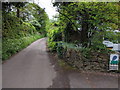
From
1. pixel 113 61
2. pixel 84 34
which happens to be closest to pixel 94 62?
pixel 113 61

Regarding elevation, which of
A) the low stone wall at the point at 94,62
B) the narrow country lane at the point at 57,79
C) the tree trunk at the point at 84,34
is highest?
the tree trunk at the point at 84,34

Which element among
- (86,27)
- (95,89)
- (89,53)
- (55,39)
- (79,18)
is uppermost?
Result: (79,18)

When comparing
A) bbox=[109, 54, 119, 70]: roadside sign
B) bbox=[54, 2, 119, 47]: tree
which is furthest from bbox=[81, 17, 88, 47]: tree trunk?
bbox=[109, 54, 119, 70]: roadside sign

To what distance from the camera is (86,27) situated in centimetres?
746

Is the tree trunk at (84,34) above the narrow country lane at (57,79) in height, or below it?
above

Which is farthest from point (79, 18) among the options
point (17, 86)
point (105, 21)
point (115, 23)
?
point (17, 86)

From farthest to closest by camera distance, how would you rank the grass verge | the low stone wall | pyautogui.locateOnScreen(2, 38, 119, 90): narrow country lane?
1. the grass verge
2. the low stone wall
3. pyautogui.locateOnScreen(2, 38, 119, 90): narrow country lane

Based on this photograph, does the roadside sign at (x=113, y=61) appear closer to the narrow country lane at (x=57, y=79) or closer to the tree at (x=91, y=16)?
the narrow country lane at (x=57, y=79)

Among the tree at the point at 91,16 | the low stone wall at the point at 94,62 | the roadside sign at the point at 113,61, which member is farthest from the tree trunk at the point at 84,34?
the roadside sign at the point at 113,61

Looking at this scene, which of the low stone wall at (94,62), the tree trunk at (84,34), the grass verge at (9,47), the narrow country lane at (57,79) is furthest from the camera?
the grass verge at (9,47)

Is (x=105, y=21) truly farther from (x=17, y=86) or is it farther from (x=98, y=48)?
(x=17, y=86)

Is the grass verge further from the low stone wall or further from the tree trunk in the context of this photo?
the tree trunk

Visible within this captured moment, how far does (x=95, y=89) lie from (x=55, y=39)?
24.5ft

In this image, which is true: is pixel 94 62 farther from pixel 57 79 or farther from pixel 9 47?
pixel 9 47
